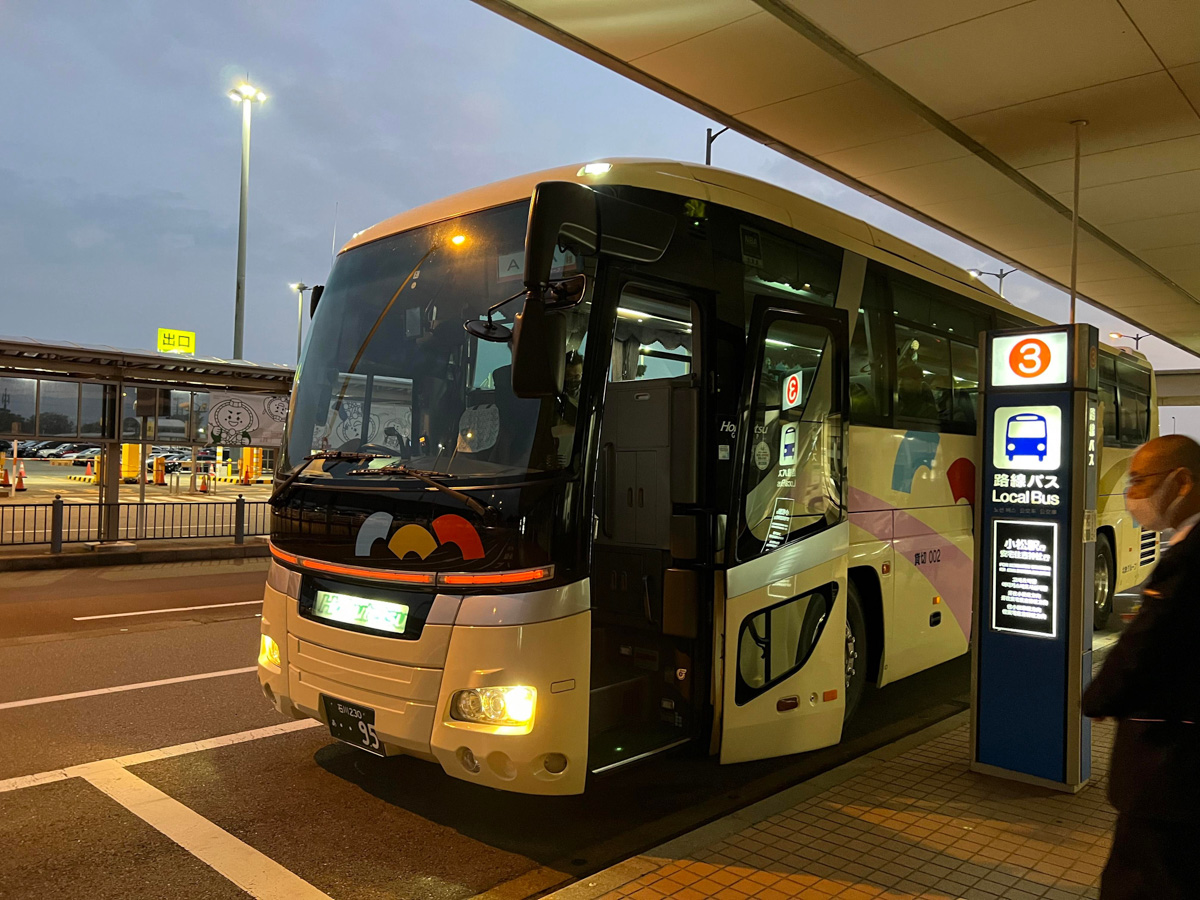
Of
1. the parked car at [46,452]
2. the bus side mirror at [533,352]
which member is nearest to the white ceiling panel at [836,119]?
the bus side mirror at [533,352]

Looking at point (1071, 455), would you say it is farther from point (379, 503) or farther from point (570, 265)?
point (379, 503)

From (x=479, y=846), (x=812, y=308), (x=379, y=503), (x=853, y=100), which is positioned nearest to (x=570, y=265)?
(x=379, y=503)

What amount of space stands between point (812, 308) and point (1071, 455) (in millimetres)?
1768

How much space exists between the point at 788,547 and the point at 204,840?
3574 millimetres

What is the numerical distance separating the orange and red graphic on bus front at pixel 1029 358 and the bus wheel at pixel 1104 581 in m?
6.36

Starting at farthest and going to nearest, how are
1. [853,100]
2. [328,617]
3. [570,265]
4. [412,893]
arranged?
[853,100] → [328,617] → [570,265] → [412,893]

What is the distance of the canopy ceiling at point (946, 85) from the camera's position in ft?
22.9

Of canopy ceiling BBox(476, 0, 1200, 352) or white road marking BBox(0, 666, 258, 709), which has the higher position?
canopy ceiling BBox(476, 0, 1200, 352)

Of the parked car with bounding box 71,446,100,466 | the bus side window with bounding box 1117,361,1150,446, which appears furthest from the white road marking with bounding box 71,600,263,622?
the parked car with bounding box 71,446,100,466

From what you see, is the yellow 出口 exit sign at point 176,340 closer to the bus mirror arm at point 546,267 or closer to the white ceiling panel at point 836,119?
the white ceiling panel at point 836,119

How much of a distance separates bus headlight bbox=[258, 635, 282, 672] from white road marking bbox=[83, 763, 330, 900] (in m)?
0.84

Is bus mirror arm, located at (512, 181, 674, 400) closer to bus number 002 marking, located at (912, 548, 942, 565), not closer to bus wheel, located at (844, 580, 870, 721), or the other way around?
bus wheel, located at (844, 580, 870, 721)

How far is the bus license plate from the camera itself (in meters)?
4.65

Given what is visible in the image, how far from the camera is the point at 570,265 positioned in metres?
4.62
